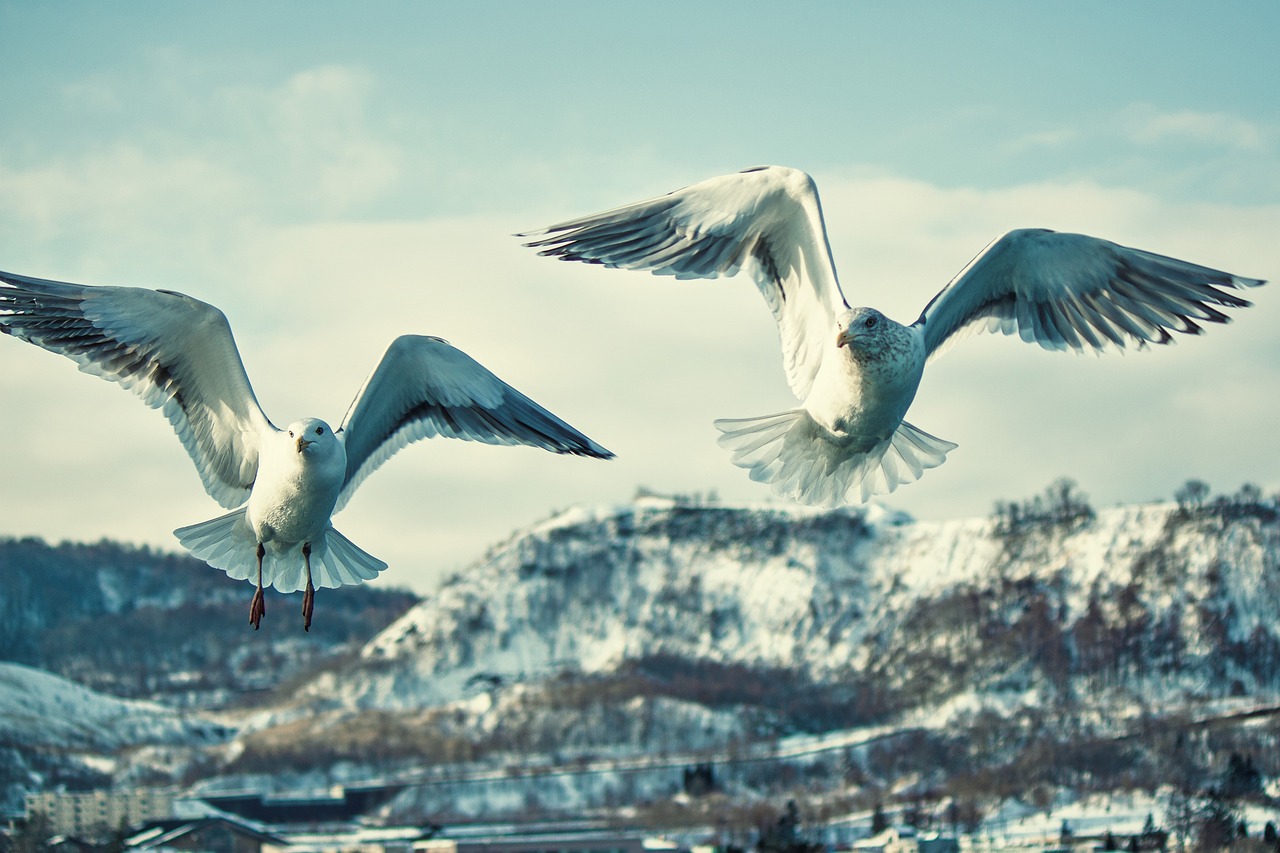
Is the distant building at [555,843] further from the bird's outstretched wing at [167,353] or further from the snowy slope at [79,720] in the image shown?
the bird's outstretched wing at [167,353]

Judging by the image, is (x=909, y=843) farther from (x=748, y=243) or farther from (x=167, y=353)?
(x=167, y=353)

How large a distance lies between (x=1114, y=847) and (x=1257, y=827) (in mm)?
8500

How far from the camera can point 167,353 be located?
1739 centimetres

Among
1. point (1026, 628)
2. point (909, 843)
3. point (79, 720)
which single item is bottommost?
point (909, 843)

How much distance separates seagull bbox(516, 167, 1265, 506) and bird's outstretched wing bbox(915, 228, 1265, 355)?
0.01 metres

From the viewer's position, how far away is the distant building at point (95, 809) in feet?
383

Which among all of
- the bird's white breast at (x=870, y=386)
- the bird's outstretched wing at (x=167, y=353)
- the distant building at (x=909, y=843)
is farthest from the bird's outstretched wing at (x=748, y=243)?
the distant building at (x=909, y=843)

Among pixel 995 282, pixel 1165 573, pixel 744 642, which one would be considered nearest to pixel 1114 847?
pixel 995 282

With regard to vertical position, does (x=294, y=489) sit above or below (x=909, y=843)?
above

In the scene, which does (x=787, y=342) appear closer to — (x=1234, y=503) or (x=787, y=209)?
(x=787, y=209)

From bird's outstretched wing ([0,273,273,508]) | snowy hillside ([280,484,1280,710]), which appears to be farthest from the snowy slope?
bird's outstretched wing ([0,273,273,508])

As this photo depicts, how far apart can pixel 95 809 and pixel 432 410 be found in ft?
359

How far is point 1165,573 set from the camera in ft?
593

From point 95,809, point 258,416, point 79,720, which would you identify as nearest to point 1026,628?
point 79,720
